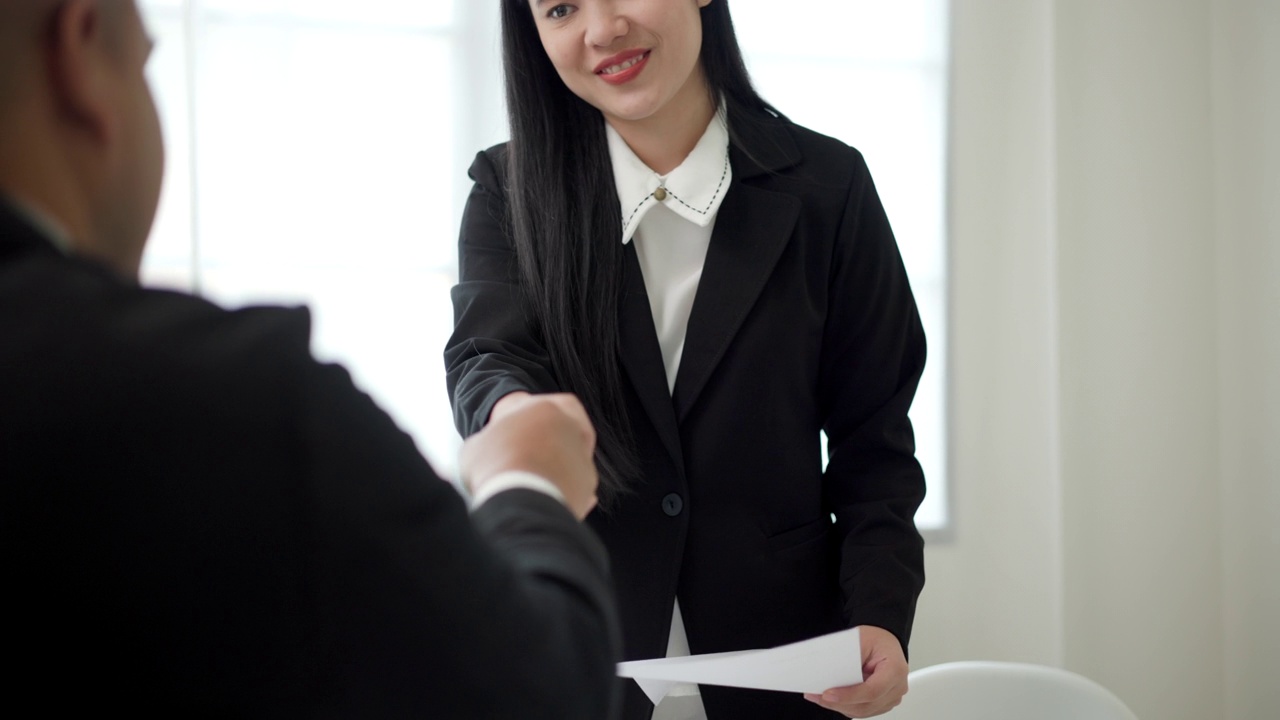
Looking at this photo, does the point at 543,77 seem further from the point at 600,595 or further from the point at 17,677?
the point at 17,677

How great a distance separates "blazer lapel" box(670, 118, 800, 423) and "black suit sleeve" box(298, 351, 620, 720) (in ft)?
2.89

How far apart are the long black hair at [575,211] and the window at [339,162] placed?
1.12 metres

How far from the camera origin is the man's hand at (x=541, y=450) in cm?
67

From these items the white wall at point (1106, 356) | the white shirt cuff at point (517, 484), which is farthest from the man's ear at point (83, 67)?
the white wall at point (1106, 356)

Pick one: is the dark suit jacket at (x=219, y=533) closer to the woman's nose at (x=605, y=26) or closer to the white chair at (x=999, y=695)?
the woman's nose at (x=605, y=26)

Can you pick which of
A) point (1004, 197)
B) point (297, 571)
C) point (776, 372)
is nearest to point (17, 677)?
point (297, 571)

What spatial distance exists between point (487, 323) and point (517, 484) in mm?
760

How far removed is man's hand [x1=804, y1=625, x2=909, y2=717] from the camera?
128cm

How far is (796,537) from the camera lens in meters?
1.45

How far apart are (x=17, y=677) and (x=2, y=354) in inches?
4.7

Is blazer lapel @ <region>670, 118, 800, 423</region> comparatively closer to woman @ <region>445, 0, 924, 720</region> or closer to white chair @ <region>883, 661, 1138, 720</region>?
woman @ <region>445, 0, 924, 720</region>

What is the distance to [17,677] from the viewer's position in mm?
419

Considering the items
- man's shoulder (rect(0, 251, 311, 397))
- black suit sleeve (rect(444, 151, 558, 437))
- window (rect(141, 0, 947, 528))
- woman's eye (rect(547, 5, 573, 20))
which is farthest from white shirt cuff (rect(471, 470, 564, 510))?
window (rect(141, 0, 947, 528))

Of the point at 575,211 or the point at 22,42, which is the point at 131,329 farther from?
the point at 575,211
